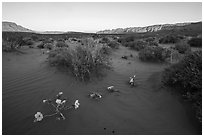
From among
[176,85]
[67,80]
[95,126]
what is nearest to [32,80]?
[67,80]

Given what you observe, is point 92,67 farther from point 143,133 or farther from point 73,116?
point 143,133

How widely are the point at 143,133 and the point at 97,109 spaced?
39.8 inches

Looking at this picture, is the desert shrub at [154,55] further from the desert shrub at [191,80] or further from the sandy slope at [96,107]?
the desert shrub at [191,80]

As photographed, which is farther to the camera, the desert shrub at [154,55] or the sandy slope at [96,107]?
the desert shrub at [154,55]

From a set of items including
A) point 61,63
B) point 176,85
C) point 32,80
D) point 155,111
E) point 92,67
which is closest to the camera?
point 155,111

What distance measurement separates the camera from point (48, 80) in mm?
4316

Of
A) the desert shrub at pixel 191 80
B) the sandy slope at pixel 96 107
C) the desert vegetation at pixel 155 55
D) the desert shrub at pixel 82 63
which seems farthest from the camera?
the desert vegetation at pixel 155 55

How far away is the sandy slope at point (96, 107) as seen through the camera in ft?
8.53

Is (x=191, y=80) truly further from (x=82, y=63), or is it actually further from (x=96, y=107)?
(x=82, y=63)

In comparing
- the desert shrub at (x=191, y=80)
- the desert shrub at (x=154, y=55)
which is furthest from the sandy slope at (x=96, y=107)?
the desert shrub at (x=154, y=55)

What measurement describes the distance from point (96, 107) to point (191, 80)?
7.20ft

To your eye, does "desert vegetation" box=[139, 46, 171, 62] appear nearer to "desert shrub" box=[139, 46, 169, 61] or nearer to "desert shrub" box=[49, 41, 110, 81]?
"desert shrub" box=[139, 46, 169, 61]

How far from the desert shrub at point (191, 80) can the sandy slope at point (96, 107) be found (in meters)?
0.27

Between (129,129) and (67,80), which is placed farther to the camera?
(67,80)
